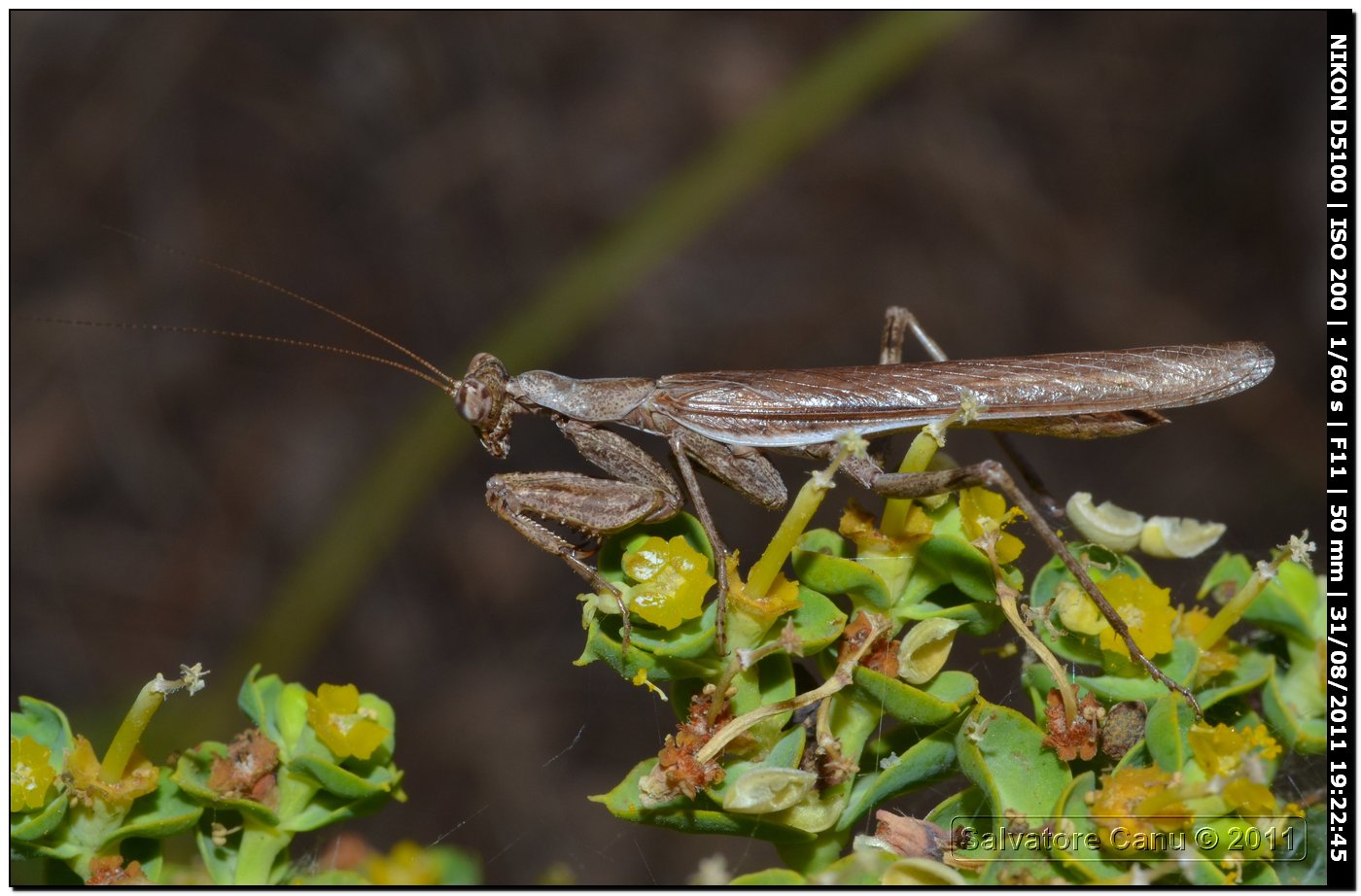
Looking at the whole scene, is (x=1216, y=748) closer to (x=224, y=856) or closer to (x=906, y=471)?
(x=906, y=471)

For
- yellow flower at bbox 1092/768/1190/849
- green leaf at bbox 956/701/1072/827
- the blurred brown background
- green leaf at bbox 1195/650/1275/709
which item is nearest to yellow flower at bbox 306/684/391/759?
green leaf at bbox 956/701/1072/827

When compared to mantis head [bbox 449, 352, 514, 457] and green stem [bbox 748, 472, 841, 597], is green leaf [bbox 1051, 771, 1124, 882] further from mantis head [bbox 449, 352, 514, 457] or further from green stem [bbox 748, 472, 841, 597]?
mantis head [bbox 449, 352, 514, 457]

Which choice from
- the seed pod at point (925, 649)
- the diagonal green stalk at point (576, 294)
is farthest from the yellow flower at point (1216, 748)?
the diagonal green stalk at point (576, 294)

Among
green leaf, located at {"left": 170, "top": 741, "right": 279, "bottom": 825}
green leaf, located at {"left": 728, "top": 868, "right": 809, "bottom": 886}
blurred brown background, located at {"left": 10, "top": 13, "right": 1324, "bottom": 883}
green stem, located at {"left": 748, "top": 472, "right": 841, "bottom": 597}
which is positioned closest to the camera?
green leaf, located at {"left": 728, "top": 868, "right": 809, "bottom": 886}

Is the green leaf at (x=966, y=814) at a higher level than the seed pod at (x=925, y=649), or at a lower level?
lower

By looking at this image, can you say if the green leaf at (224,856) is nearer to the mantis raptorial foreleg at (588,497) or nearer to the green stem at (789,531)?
the mantis raptorial foreleg at (588,497)

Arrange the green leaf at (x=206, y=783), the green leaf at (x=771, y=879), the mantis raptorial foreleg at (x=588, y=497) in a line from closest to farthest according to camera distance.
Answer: the green leaf at (x=771, y=879)
the green leaf at (x=206, y=783)
the mantis raptorial foreleg at (x=588, y=497)
